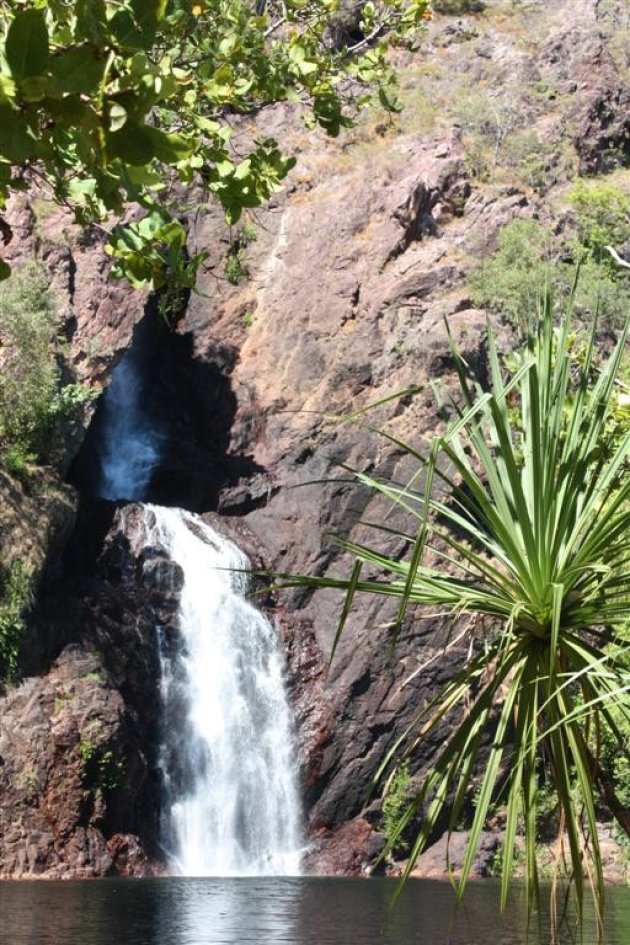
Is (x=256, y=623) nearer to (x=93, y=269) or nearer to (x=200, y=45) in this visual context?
(x=93, y=269)

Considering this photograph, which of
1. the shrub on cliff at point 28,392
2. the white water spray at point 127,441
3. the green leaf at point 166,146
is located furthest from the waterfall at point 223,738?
the green leaf at point 166,146

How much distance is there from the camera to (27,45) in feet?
9.87

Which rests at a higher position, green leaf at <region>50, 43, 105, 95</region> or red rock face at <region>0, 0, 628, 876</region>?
red rock face at <region>0, 0, 628, 876</region>

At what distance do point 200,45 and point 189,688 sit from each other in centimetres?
2277

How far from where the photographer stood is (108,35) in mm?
3232

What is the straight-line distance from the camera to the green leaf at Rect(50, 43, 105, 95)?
317cm

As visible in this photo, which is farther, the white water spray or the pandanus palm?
the white water spray

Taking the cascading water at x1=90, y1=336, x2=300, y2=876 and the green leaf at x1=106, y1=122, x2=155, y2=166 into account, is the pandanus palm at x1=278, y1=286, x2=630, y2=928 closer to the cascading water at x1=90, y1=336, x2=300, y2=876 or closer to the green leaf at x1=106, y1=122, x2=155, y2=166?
the green leaf at x1=106, y1=122, x2=155, y2=166

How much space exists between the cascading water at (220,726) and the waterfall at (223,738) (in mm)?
25

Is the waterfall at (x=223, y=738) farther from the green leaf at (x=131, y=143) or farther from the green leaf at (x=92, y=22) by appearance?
the green leaf at (x=92, y=22)

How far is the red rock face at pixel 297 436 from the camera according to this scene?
87.1 feet

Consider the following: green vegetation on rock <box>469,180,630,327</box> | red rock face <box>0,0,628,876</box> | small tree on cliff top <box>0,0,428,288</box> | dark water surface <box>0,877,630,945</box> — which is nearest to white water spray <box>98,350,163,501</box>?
red rock face <box>0,0,628,876</box>

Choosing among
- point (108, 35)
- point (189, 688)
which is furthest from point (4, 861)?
point (108, 35)

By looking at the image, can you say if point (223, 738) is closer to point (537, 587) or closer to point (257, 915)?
point (257, 915)
